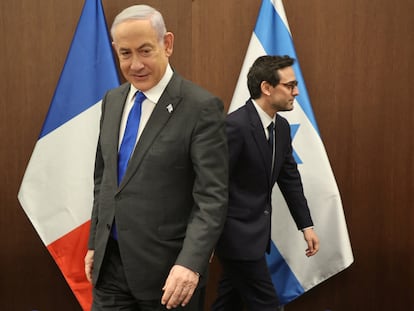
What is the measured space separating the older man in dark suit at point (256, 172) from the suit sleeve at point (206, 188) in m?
0.78

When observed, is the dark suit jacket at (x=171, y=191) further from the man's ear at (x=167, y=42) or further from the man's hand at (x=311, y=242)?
the man's hand at (x=311, y=242)

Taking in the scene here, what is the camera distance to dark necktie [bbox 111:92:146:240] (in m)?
1.75

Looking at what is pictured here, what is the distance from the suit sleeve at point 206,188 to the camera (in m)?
1.62

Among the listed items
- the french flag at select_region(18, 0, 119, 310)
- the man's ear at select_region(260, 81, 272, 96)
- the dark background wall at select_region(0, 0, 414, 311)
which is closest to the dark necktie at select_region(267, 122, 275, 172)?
the man's ear at select_region(260, 81, 272, 96)

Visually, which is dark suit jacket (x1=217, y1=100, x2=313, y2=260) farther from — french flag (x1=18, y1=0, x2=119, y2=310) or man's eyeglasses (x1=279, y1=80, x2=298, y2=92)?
french flag (x1=18, y1=0, x2=119, y2=310)

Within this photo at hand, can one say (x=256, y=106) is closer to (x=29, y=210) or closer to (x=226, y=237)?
(x=226, y=237)

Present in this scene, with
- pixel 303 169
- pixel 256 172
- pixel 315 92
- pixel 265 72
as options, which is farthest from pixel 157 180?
pixel 315 92

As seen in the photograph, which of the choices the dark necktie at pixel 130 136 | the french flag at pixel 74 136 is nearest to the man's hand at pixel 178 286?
the dark necktie at pixel 130 136

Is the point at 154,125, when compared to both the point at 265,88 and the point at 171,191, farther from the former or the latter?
the point at 265,88

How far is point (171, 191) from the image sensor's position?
1.70 metres

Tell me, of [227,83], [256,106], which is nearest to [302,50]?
[227,83]

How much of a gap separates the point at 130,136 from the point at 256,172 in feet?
2.96

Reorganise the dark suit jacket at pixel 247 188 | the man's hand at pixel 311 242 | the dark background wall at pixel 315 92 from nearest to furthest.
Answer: the dark suit jacket at pixel 247 188, the man's hand at pixel 311 242, the dark background wall at pixel 315 92

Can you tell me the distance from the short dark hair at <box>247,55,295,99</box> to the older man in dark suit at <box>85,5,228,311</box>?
96cm
